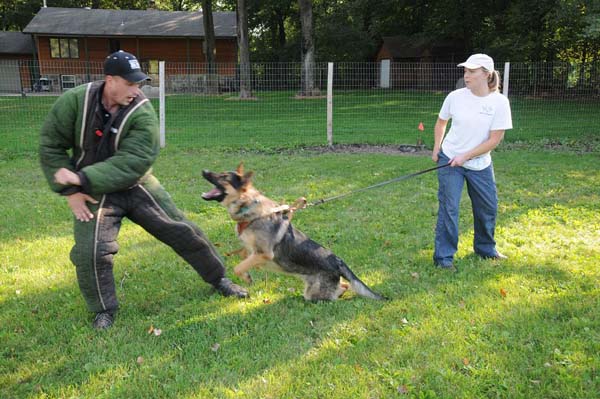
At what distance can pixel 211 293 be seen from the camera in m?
4.81

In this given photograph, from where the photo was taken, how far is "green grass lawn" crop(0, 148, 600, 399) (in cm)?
335

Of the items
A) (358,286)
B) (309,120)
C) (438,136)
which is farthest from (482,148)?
(309,120)

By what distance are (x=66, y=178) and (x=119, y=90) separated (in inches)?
29.1

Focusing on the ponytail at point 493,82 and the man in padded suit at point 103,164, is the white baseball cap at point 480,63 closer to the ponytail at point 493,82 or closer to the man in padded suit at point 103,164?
the ponytail at point 493,82

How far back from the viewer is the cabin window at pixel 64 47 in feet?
126

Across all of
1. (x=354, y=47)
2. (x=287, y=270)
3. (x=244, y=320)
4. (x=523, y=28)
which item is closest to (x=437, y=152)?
(x=287, y=270)

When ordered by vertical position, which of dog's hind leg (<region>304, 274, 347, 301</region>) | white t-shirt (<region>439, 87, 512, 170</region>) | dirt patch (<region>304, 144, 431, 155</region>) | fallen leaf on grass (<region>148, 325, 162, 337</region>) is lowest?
fallen leaf on grass (<region>148, 325, 162, 337</region>)

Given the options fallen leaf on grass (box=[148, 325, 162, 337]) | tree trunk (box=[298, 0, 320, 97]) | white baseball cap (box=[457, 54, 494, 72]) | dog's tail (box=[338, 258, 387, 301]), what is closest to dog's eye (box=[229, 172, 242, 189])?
dog's tail (box=[338, 258, 387, 301])

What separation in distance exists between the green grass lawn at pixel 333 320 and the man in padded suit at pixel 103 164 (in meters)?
0.59

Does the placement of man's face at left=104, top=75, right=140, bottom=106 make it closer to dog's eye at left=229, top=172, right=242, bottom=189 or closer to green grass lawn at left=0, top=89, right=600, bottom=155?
dog's eye at left=229, top=172, right=242, bottom=189

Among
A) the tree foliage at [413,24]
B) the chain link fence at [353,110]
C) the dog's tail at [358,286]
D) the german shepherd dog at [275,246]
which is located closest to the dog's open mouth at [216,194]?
the german shepherd dog at [275,246]

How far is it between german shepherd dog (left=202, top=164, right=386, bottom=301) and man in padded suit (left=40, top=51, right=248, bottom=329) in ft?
2.00

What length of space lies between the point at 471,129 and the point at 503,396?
2698 millimetres

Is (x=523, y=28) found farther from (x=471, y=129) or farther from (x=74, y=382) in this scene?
(x=74, y=382)
